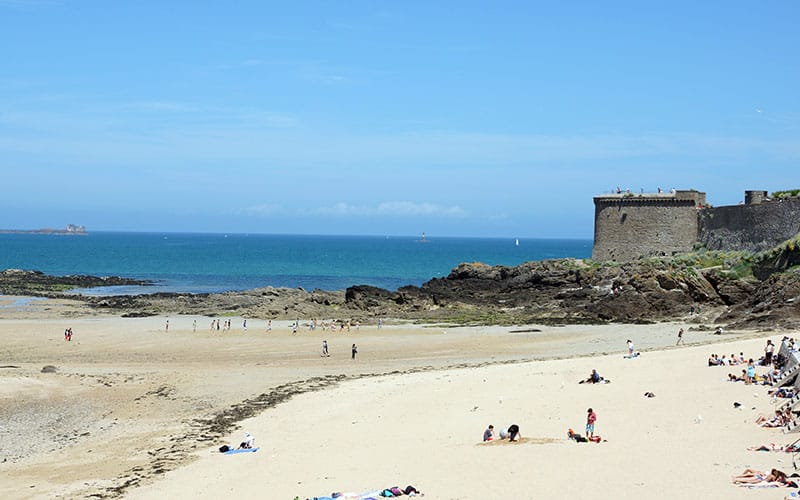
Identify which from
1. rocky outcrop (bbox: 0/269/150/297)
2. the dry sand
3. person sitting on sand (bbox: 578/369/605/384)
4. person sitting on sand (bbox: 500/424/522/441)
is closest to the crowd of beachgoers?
the dry sand

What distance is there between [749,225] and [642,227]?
22.8ft

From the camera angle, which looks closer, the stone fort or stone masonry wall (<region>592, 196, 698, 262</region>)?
the stone fort

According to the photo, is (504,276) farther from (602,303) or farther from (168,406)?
(168,406)

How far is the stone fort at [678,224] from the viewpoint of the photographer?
135 feet

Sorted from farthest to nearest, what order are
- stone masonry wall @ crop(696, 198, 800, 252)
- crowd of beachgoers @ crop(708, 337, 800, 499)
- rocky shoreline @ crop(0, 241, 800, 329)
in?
stone masonry wall @ crop(696, 198, 800, 252), rocky shoreline @ crop(0, 241, 800, 329), crowd of beachgoers @ crop(708, 337, 800, 499)

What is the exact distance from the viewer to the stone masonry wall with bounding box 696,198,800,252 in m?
39.2

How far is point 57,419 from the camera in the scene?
17078mm

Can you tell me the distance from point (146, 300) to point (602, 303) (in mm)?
24324

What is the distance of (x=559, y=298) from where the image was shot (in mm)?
39719

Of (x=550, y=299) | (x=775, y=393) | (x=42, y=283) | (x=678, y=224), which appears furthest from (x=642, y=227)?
(x=42, y=283)

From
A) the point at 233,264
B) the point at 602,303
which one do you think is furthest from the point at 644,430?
the point at 233,264

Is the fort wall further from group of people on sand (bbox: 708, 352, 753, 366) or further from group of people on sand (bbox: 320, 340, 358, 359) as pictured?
group of people on sand (bbox: 708, 352, 753, 366)

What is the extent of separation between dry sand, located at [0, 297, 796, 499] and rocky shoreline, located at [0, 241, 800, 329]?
5.20m

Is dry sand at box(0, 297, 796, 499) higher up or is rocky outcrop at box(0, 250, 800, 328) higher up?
rocky outcrop at box(0, 250, 800, 328)
